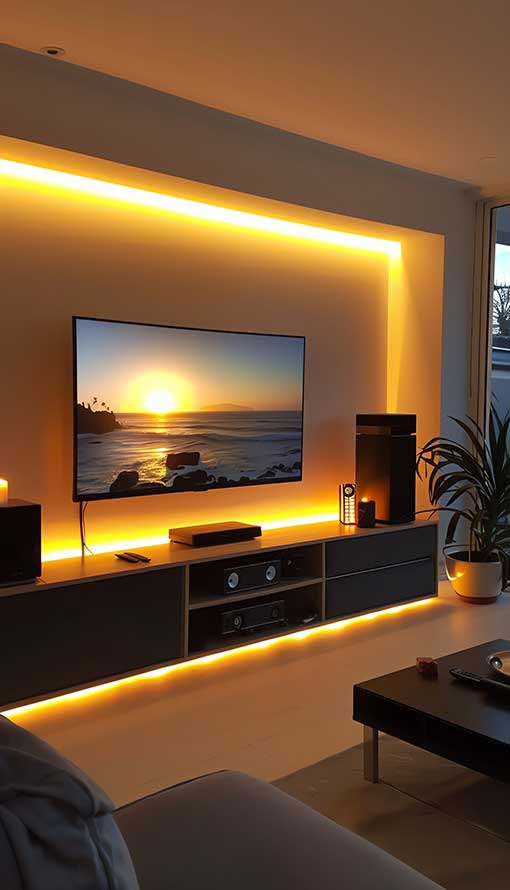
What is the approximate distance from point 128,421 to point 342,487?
1.55 meters

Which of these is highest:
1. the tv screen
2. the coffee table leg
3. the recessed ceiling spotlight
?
the recessed ceiling spotlight

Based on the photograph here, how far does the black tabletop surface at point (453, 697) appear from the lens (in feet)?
7.52

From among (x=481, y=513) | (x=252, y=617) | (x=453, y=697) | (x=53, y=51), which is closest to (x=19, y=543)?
(x=252, y=617)

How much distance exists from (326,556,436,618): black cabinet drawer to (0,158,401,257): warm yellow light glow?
7.06ft

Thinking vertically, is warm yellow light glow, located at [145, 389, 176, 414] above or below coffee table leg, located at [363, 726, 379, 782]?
above

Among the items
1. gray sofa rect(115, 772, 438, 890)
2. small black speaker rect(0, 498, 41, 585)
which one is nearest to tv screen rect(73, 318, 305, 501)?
small black speaker rect(0, 498, 41, 585)

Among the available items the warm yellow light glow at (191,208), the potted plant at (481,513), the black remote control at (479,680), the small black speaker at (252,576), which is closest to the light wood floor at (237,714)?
the small black speaker at (252,576)

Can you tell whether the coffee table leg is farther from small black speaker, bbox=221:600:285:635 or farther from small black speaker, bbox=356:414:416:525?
small black speaker, bbox=356:414:416:525

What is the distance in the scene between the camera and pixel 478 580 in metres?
4.93

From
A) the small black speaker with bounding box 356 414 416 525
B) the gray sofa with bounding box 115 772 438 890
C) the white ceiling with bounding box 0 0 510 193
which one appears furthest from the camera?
the small black speaker with bounding box 356 414 416 525

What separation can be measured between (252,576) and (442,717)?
71.2 inches

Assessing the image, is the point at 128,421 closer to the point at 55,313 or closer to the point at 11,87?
the point at 55,313

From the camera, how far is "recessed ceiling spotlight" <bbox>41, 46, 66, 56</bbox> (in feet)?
10.0

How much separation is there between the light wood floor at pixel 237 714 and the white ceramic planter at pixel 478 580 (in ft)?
2.08
